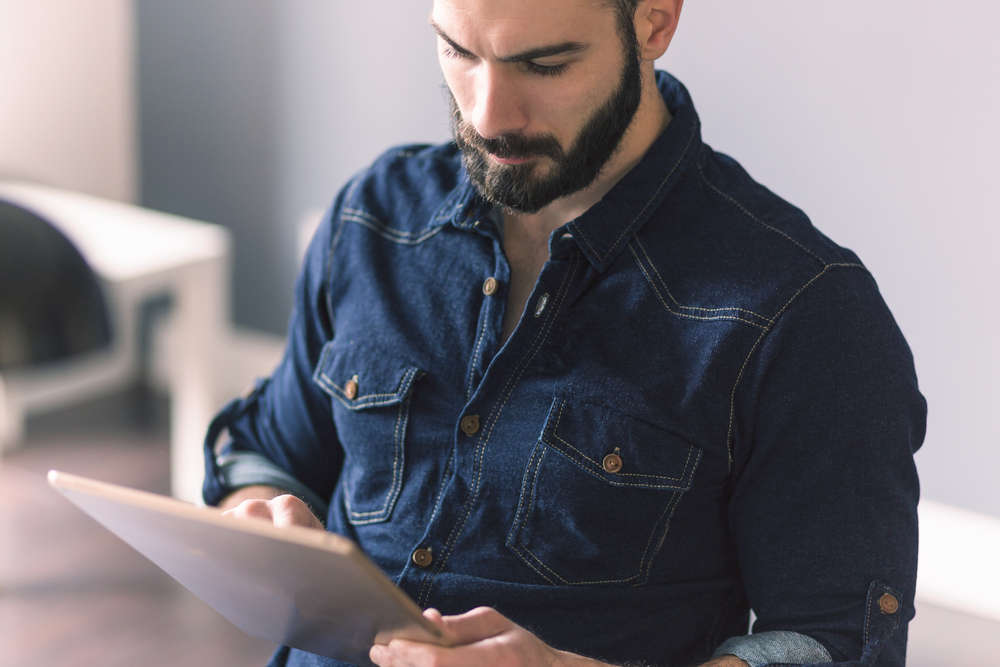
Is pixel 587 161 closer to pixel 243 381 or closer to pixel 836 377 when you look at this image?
pixel 836 377

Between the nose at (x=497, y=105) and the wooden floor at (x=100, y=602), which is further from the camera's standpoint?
the wooden floor at (x=100, y=602)

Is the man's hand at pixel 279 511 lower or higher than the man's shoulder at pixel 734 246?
lower

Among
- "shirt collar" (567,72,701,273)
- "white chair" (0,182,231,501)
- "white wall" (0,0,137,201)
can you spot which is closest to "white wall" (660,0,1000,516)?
"shirt collar" (567,72,701,273)

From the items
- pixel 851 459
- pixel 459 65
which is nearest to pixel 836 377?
pixel 851 459

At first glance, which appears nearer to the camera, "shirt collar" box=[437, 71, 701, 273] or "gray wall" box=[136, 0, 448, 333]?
"shirt collar" box=[437, 71, 701, 273]

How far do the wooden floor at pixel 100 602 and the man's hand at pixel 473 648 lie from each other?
1142 millimetres

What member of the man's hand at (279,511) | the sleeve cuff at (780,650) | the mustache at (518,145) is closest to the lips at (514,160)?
the mustache at (518,145)

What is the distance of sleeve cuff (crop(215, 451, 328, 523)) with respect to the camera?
1.12 m

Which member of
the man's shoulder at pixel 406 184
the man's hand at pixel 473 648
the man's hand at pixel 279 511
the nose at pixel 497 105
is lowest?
the man's hand at pixel 473 648

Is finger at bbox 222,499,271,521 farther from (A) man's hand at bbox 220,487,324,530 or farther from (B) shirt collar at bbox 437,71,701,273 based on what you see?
(B) shirt collar at bbox 437,71,701,273

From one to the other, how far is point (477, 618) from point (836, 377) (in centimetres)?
37

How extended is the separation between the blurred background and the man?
0.52 metres

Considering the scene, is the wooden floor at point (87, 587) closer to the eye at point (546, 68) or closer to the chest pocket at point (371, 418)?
the chest pocket at point (371, 418)

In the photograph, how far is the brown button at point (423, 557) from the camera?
992 mm
